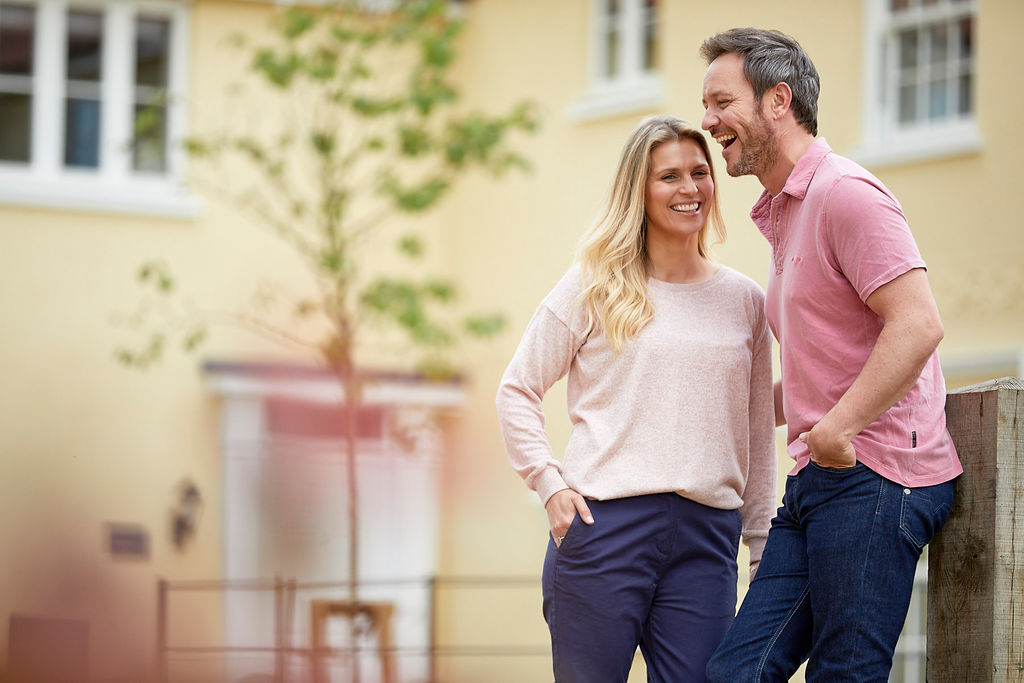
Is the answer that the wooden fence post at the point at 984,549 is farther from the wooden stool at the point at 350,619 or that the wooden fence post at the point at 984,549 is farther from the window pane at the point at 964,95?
the wooden stool at the point at 350,619

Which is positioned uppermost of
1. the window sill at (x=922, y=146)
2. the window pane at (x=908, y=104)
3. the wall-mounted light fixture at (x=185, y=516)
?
the window pane at (x=908, y=104)

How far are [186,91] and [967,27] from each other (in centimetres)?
691

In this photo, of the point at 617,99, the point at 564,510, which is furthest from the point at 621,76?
the point at 564,510

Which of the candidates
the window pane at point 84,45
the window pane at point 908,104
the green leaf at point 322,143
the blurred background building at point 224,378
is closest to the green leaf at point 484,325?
the blurred background building at point 224,378

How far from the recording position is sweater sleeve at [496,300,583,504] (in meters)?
3.54

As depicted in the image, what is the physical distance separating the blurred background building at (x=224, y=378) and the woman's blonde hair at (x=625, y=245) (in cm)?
820

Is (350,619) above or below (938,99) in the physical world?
below

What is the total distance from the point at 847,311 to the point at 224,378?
418 inches

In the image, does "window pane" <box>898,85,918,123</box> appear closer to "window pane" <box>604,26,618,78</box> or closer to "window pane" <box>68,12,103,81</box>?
"window pane" <box>604,26,618,78</box>

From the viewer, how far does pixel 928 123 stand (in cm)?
1015

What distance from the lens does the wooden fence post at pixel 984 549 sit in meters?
3.00

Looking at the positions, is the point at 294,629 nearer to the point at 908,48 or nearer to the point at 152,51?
the point at 152,51

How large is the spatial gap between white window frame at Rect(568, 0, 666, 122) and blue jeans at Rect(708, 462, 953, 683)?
9039 millimetres

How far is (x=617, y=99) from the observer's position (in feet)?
39.7
